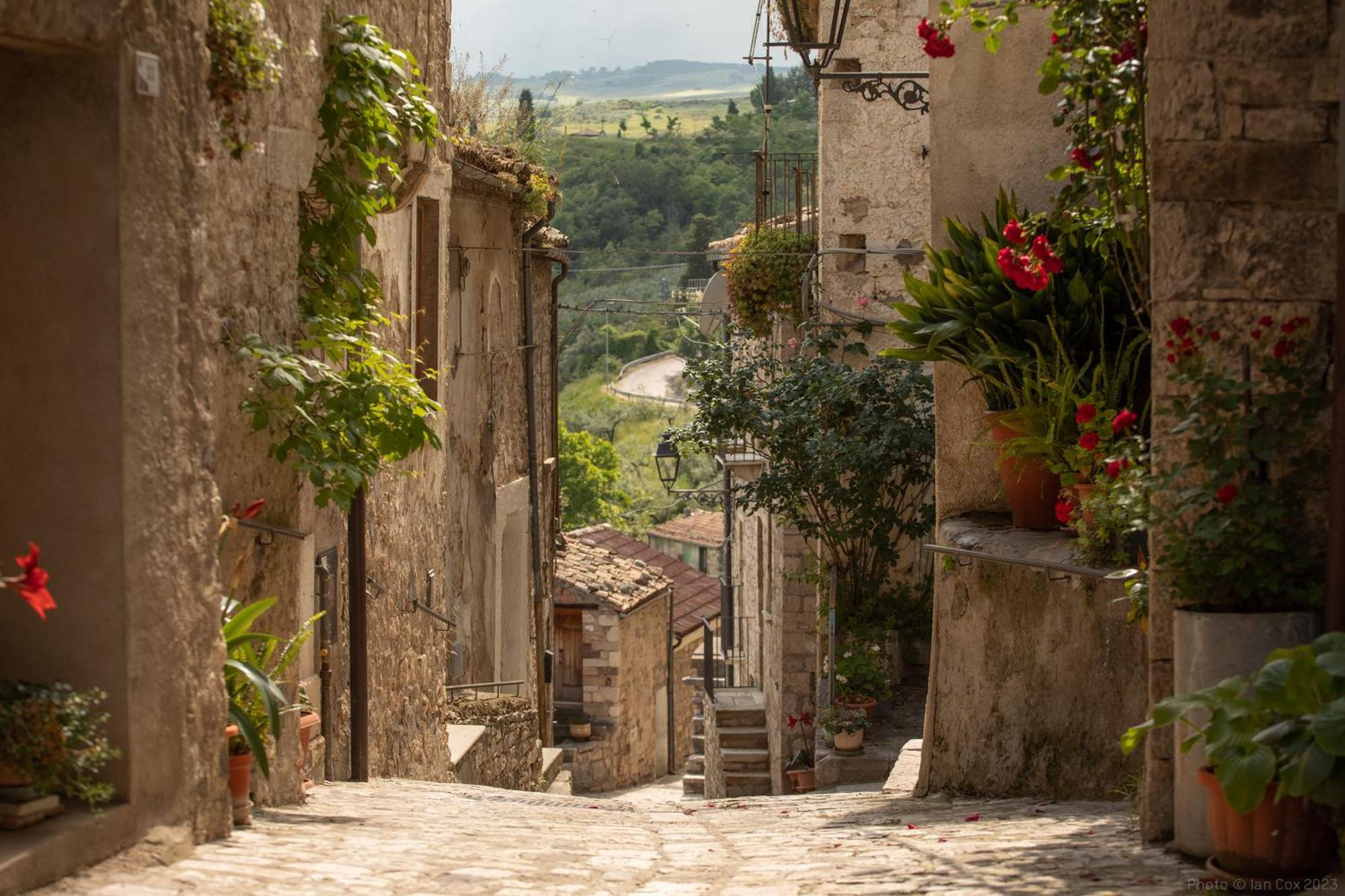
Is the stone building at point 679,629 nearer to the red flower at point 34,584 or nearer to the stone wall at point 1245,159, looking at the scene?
the stone wall at point 1245,159

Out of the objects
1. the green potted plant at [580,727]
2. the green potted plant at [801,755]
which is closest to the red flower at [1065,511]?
the green potted plant at [801,755]

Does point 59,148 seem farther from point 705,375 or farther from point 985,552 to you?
point 705,375

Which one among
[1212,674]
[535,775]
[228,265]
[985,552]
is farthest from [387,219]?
[535,775]

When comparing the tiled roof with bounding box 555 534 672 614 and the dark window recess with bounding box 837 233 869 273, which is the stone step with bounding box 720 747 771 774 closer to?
the dark window recess with bounding box 837 233 869 273

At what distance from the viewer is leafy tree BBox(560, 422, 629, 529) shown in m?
43.8

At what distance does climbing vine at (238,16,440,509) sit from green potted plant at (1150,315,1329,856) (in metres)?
3.13

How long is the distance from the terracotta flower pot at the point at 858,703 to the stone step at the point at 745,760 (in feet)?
10.8

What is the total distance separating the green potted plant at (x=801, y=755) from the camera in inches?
496

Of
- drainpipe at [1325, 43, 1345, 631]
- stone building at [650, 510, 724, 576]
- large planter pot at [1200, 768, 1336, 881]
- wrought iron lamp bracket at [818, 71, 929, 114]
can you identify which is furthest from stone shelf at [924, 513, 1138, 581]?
stone building at [650, 510, 724, 576]

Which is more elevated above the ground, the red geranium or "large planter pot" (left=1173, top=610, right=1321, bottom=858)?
the red geranium

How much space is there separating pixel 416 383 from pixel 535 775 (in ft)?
25.5

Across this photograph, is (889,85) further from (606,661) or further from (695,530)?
(695,530)

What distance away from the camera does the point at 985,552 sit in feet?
22.0

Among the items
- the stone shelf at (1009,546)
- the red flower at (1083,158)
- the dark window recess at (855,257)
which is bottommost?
the stone shelf at (1009,546)
